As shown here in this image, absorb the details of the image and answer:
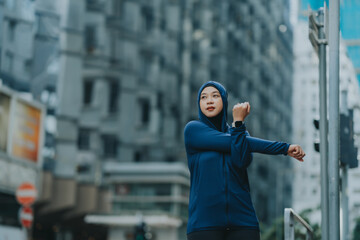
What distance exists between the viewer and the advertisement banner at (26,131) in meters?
29.7

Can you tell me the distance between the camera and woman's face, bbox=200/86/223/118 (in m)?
4.30

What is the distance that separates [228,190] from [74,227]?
141ft

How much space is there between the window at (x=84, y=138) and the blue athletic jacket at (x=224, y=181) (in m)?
36.9

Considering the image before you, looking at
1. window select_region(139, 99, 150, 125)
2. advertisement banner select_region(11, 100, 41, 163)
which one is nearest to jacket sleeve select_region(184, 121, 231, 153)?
advertisement banner select_region(11, 100, 41, 163)

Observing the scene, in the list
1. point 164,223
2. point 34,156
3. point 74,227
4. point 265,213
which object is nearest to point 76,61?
point 34,156

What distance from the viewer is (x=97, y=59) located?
137 ft

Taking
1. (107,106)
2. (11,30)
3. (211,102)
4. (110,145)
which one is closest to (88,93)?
(107,106)

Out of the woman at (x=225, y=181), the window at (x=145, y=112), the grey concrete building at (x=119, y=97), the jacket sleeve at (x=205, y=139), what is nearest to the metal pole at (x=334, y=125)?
the woman at (x=225, y=181)

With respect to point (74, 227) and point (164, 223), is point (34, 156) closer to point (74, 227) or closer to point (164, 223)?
point (164, 223)

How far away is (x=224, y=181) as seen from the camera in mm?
4094

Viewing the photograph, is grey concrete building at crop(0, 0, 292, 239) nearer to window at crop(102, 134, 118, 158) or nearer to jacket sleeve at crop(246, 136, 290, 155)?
window at crop(102, 134, 118, 158)

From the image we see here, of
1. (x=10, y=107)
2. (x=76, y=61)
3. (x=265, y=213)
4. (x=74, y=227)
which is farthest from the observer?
(x=265, y=213)

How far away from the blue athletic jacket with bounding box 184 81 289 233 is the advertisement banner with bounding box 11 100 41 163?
26.0 m

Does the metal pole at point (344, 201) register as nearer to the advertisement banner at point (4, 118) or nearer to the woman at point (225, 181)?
the woman at point (225, 181)
